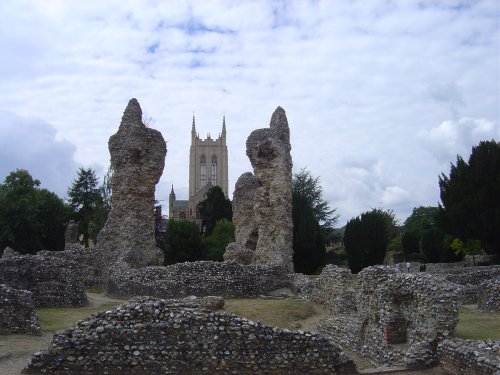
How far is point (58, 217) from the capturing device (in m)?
51.0

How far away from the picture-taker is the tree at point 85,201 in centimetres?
5214

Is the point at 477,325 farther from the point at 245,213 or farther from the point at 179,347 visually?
the point at 245,213

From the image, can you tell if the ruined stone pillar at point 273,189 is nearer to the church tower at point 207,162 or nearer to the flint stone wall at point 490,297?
the flint stone wall at point 490,297

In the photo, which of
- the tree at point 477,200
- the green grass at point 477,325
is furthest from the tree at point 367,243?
the green grass at point 477,325

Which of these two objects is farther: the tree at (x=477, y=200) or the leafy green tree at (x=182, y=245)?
the leafy green tree at (x=182, y=245)

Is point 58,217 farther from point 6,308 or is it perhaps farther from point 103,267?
point 6,308

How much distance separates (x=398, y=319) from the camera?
1183 centimetres

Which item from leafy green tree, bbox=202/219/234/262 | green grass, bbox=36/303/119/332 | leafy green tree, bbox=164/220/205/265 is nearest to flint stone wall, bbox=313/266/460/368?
green grass, bbox=36/303/119/332

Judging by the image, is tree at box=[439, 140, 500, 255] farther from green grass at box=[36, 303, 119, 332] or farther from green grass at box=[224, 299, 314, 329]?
green grass at box=[36, 303, 119, 332]

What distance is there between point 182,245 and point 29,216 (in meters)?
13.6

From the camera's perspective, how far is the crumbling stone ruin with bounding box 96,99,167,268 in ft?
88.5

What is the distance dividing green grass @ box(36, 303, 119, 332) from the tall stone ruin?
9967 millimetres

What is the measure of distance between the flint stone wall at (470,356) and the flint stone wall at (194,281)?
13.1 m

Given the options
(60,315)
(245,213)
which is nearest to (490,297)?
(60,315)
